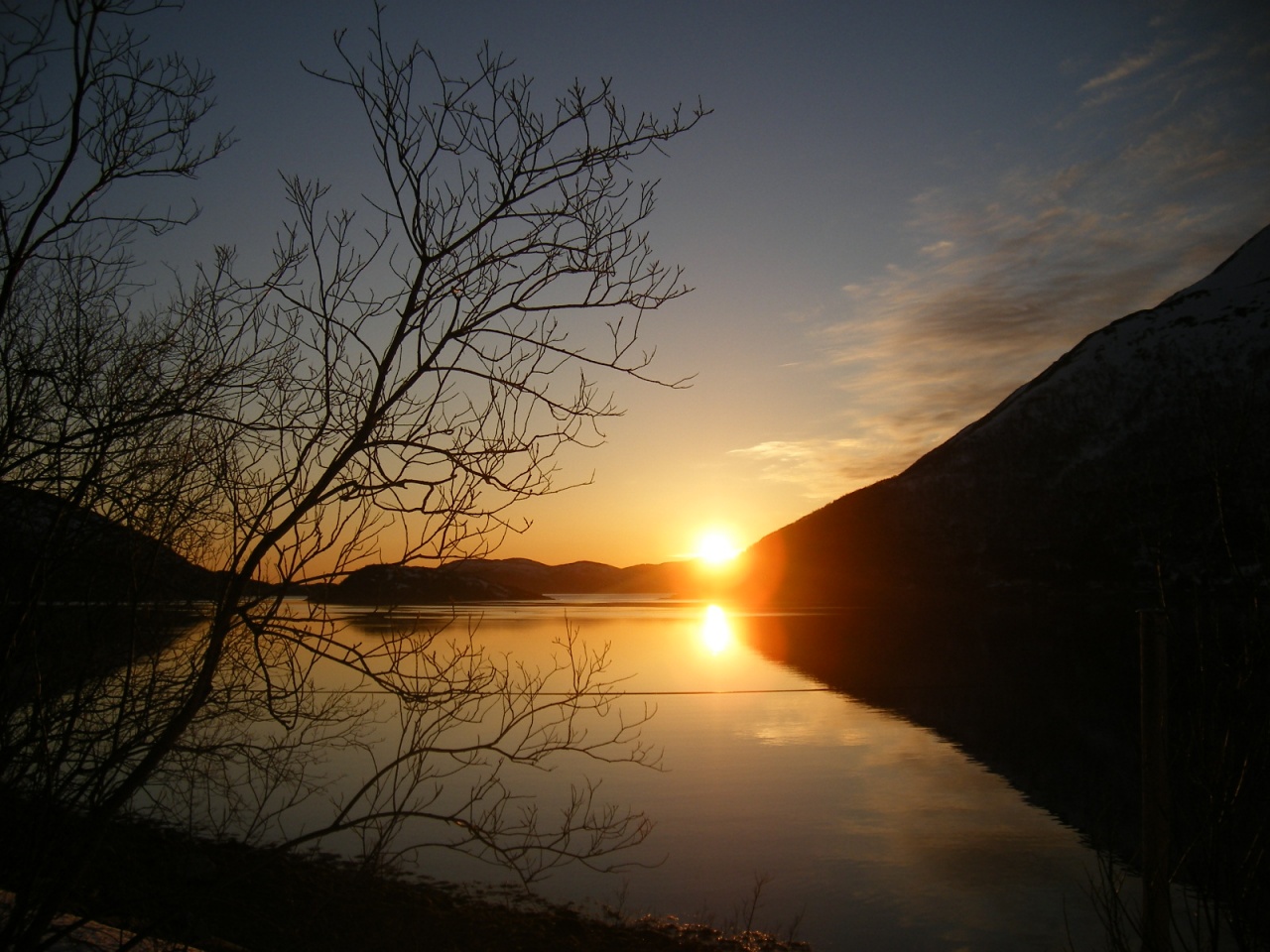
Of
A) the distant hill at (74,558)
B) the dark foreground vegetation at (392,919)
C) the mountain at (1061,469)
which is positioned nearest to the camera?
the distant hill at (74,558)

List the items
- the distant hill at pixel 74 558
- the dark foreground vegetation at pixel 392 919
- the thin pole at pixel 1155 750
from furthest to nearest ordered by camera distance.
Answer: the dark foreground vegetation at pixel 392 919 → the thin pole at pixel 1155 750 → the distant hill at pixel 74 558

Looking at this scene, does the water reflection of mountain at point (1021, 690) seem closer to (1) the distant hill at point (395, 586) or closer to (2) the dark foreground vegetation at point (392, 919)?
(1) the distant hill at point (395, 586)

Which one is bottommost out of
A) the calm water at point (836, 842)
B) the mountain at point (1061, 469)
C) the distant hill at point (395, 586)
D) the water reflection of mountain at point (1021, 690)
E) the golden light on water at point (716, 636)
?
the calm water at point (836, 842)

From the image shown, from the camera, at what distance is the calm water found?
1061 centimetres

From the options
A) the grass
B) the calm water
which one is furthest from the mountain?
the grass

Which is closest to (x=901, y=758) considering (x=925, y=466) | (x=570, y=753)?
(x=570, y=753)

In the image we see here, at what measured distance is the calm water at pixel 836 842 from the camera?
1061 centimetres

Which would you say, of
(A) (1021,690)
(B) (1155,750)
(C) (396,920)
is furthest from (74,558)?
(A) (1021,690)

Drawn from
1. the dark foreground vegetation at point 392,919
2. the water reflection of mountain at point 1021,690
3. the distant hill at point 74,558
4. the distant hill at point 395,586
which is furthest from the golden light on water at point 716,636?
the distant hill at point 395,586

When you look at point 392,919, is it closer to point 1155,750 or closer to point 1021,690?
point 1155,750

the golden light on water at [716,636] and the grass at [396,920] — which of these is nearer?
the grass at [396,920]

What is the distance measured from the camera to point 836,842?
13.8 m

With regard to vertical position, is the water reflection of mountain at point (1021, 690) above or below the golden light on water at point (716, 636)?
below

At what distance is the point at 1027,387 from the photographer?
13938 centimetres
